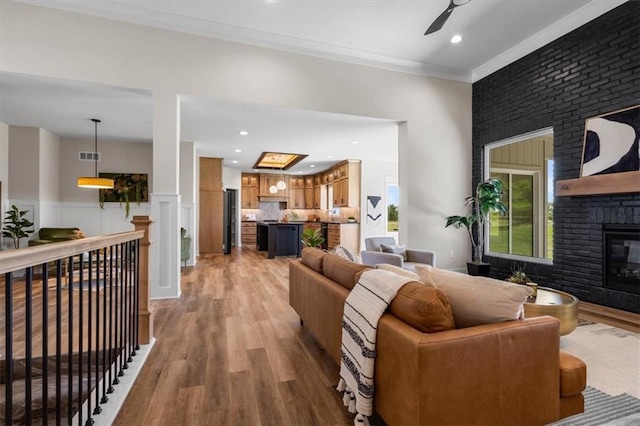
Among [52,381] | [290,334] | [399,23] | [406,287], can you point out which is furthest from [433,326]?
[399,23]

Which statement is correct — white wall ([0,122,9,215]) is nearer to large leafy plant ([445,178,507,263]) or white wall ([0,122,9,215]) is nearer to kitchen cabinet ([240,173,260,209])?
kitchen cabinet ([240,173,260,209])

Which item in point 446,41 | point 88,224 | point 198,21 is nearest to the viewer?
point 198,21

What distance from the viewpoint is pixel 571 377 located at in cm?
151

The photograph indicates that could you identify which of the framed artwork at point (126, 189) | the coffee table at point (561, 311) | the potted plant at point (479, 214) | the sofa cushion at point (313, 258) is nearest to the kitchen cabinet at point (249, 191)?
the framed artwork at point (126, 189)

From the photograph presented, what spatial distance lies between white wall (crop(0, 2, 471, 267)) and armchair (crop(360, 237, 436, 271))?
0.48 m

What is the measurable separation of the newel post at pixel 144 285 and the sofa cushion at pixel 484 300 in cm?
233

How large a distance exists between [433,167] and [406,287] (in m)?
4.08

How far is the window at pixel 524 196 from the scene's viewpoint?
14.6ft

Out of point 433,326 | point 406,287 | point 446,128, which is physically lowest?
point 433,326

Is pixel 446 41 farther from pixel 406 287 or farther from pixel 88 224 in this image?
pixel 88 224

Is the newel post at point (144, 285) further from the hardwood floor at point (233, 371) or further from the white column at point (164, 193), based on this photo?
the white column at point (164, 193)

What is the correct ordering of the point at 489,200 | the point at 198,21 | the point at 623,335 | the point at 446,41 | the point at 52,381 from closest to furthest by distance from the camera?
the point at 52,381 < the point at 623,335 < the point at 198,21 < the point at 446,41 < the point at 489,200

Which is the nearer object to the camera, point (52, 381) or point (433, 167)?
point (52, 381)

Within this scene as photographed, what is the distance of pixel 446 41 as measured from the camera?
4.37 meters
